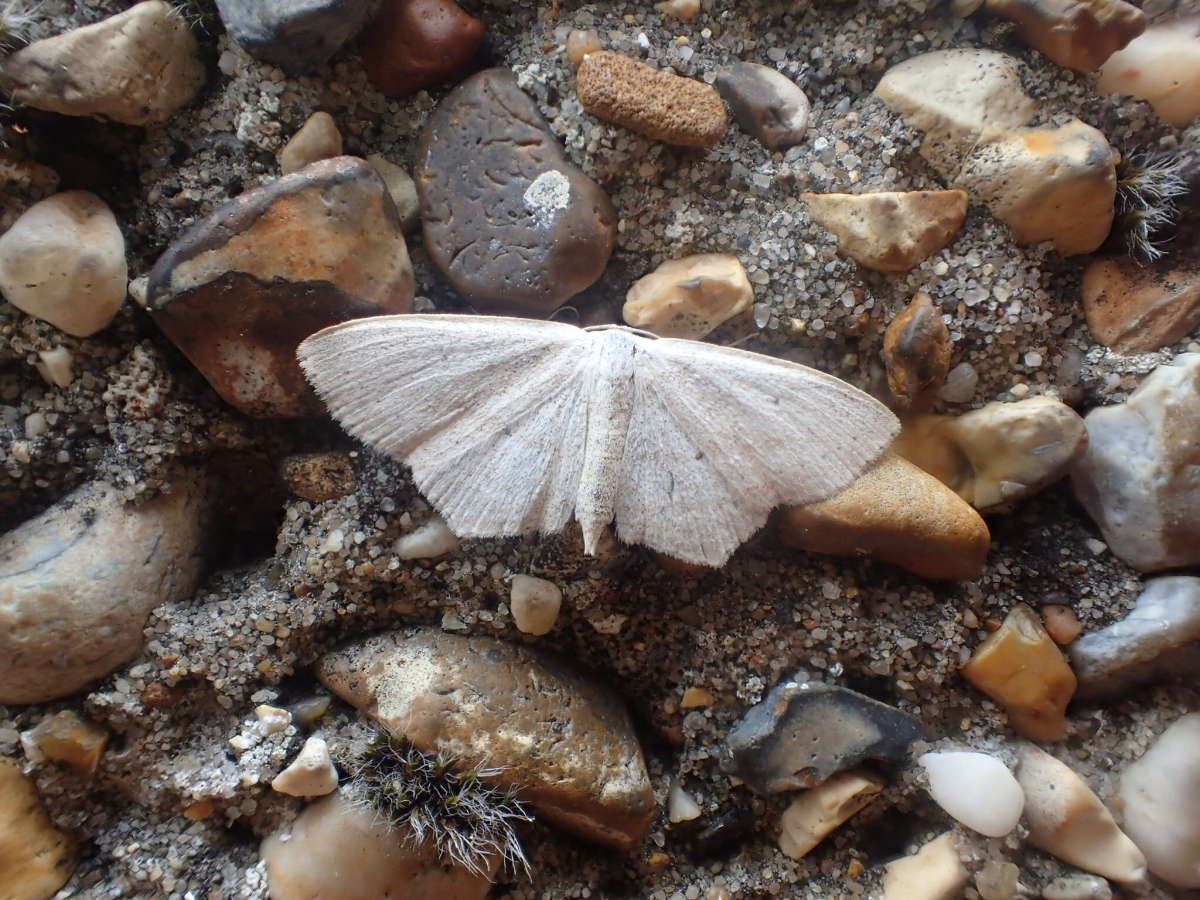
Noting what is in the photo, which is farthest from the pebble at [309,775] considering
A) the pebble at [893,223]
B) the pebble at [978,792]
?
the pebble at [893,223]

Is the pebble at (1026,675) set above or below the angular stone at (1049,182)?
below

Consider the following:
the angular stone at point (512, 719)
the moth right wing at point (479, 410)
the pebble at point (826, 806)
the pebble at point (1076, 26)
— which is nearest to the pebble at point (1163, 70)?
the pebble at point (1076, 26)

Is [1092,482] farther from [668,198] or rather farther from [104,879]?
[104,879]

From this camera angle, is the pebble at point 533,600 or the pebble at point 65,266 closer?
the pebble at point 65,266

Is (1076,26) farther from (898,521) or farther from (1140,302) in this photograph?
(898,521)

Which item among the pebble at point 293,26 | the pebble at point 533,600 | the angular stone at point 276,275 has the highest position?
the pebble at point 293,26

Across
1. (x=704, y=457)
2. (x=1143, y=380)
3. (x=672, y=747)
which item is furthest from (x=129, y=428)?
(x=1143, y=380)

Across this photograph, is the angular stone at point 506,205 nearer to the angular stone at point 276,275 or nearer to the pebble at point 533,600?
the angular stone at point 276,275
